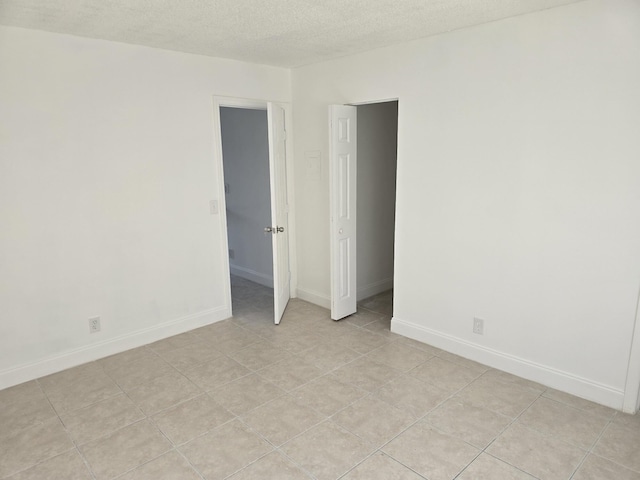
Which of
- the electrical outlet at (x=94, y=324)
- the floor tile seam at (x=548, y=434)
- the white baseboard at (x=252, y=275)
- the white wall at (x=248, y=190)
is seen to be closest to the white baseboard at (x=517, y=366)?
the floor tile seam at (x=548, y=434)

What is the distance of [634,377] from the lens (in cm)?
261

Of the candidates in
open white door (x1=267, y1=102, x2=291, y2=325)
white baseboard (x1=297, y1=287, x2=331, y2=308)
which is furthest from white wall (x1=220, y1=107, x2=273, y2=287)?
open white door (x1=267, y1=102, x2=291, y2=325)

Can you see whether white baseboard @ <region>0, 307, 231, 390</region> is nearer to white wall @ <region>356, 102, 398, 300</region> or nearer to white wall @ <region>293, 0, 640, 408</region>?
white wall @ <region>356, 102, 398, 300</region>

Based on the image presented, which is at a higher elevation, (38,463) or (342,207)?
(342,207)

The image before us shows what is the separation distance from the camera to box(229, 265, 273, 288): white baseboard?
210 inches

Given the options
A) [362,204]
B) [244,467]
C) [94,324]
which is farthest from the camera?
[362,204]

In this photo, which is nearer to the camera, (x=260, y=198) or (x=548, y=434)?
(x=548, y=434)

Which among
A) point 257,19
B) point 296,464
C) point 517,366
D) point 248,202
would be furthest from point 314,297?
point 257,19

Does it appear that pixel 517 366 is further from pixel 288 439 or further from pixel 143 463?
pixel 143 463

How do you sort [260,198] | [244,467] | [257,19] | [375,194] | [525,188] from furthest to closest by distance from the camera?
[260,198] → [375,194] → [525,188] → [257,19] → [244,467]

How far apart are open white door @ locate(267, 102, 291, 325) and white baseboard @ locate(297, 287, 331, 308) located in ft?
1.02

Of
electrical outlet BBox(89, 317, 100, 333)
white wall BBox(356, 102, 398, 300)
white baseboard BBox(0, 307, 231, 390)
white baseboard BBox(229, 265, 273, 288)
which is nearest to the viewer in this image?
white baseboard BBox(0, 307, 231, 390)

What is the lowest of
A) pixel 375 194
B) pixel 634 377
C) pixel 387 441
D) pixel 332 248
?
pixel 387 441

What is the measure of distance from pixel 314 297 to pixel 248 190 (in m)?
1.64
